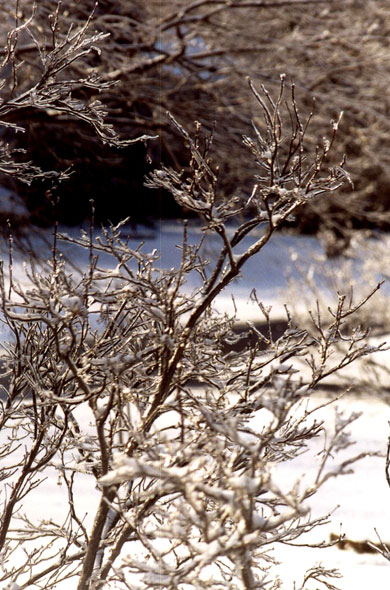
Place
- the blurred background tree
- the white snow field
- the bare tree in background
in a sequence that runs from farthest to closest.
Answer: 1. the blurred background tree
2. the white snow field
3. the bare tree in background

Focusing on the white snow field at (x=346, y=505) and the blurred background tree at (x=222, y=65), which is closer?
the white snow field at (x=346, y=505)

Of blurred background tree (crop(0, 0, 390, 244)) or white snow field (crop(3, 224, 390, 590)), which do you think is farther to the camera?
blurred background tree (crop(0, 0, 390, 244))

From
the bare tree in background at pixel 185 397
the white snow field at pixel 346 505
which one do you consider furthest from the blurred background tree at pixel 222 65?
the bare tree in background at pixel 185 397

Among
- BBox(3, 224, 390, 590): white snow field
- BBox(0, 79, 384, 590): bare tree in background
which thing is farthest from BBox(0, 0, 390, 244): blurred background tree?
BBox(0, 79, 384, 590): bare tree in background

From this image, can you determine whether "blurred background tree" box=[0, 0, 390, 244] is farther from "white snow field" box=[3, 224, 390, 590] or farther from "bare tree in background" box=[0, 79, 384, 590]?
"bare tree in background" box=[0, 79, 384, 590]

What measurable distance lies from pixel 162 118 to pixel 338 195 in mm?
3059

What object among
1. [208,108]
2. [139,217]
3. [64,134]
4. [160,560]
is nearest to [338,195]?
[208,108]

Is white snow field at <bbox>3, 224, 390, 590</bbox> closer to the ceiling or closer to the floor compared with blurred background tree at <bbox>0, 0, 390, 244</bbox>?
closer to the floor

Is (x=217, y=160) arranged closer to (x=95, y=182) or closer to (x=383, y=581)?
(x=95, y=182)

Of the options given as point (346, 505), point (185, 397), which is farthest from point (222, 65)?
point (185, 397)

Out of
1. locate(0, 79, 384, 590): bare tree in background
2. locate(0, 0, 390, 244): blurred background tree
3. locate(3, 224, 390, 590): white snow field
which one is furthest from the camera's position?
locate(0, 0, 390, 244): blurred background tree

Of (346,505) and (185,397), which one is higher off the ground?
(346,505)

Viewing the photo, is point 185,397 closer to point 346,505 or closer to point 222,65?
point 346,505

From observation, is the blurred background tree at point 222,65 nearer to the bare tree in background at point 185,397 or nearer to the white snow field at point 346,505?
the white snow field at point 346,505
